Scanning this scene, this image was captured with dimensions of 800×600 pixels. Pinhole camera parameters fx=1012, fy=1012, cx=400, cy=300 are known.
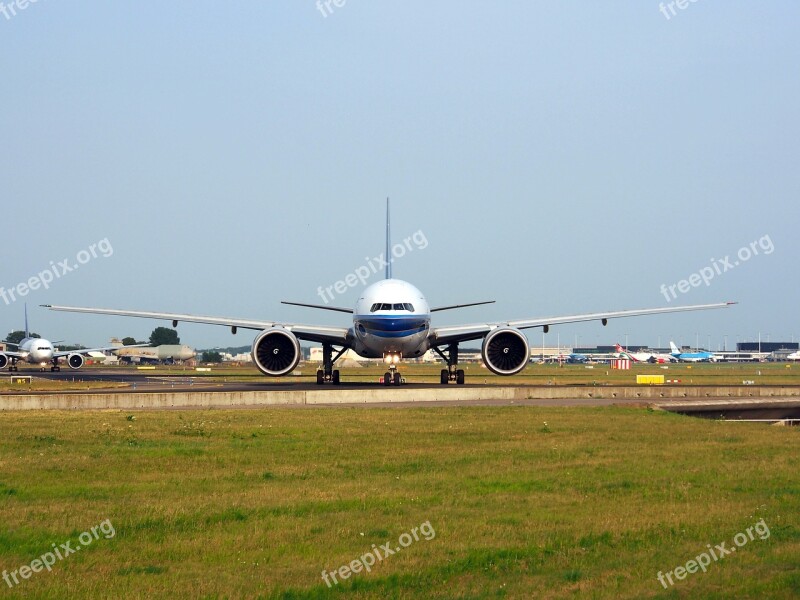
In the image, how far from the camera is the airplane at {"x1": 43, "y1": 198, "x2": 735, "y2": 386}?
42.2 m

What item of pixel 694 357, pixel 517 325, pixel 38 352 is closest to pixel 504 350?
pixel 517 325

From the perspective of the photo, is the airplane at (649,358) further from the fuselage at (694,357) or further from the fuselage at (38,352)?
the fuselage at (38,352)

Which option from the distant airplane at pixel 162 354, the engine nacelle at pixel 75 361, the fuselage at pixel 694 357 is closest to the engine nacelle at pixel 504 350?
the engine nacelle at pixel 75 361

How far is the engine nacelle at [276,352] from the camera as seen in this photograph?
142 feet

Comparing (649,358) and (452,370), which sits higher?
(649,358)

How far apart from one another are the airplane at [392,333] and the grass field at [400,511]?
1960 cm

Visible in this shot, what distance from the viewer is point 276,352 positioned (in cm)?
4356

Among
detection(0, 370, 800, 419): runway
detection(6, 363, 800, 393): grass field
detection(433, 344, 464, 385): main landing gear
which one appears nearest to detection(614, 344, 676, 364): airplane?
detection(6, 363, 800, 393): grass field

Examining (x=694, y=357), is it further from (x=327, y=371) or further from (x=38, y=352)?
(x=327, y=371)

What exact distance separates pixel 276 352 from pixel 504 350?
988 centimetres

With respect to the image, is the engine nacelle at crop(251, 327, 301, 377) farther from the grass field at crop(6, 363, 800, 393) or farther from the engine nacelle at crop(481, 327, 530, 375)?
the engine nacelle at crop(481, 327, 530, 375)

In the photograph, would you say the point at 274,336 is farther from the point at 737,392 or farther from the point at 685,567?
the point at 685,567

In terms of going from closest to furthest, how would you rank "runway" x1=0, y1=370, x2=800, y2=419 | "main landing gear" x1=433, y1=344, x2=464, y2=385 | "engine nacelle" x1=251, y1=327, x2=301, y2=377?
"runway" x1=0, y1=370, x2=800, y2=419 < "engine nacelle" x1=251, y1=327, x2=301, y2=377 < "main landing gear" x1=433, y1=344, x2=464, y2=385

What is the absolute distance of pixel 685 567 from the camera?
9.70 metres
